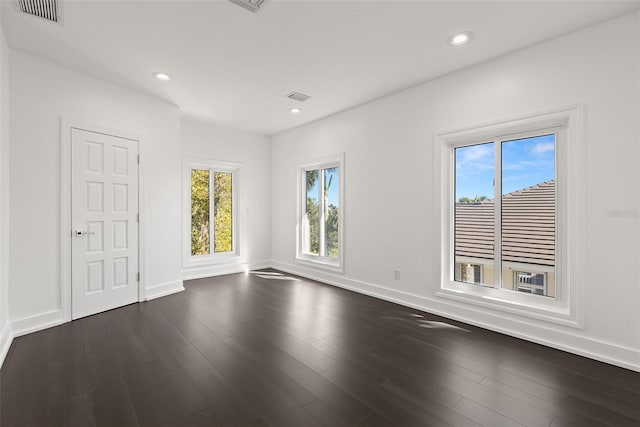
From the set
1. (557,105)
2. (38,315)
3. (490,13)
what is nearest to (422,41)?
(490,13)

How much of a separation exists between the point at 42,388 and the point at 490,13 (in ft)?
14.2

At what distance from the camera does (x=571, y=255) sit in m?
2.63

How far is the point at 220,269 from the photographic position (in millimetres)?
5574

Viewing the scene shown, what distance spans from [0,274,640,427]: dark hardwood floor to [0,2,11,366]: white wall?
0.22 m

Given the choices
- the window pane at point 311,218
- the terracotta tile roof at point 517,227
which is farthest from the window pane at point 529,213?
the window pane at point 311,218

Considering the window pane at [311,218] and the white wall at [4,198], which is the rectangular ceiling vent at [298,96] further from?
the white wall at [4,198]

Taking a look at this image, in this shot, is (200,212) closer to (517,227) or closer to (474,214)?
(474,214)

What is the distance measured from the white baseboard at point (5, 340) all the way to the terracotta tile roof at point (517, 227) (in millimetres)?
4424

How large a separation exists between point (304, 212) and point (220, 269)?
6.23 feet

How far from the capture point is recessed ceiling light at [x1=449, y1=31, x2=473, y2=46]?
2637mm

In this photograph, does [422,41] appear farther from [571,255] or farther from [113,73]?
[113,73]

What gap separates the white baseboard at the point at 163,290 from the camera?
4070mm

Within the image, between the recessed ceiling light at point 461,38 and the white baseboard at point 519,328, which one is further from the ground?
the recessed ceiling light at point 461,38

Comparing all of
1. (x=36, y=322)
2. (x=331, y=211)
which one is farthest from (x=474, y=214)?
(x=36, y=322)
